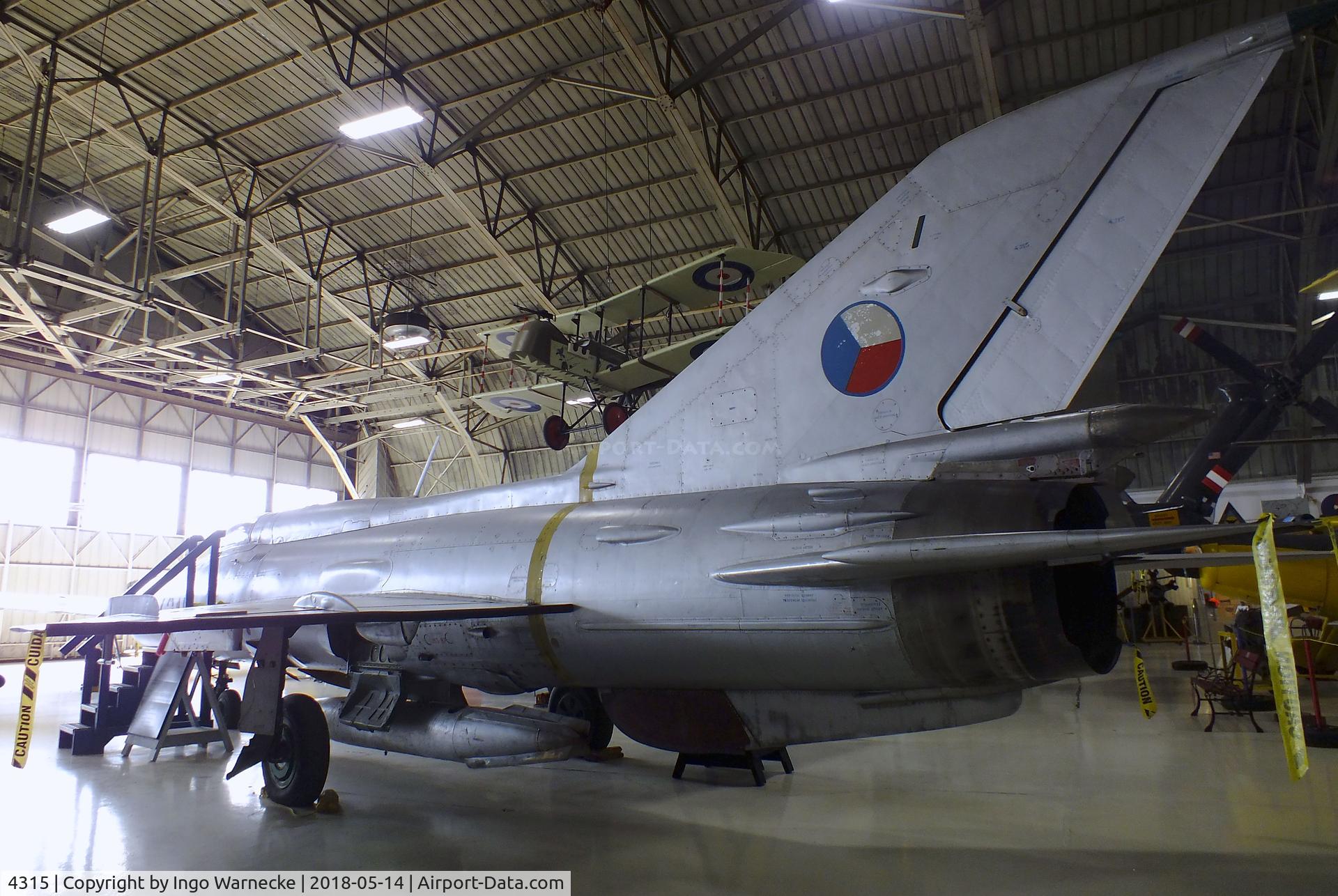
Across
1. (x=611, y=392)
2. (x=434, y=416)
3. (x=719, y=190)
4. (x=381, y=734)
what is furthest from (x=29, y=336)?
(x=381, y=734)

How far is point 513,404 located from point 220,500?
13914 millimetres

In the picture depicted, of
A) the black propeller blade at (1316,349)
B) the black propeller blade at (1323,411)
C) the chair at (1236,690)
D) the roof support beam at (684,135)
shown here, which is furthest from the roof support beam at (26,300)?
the black propeller blade at (1323,411)

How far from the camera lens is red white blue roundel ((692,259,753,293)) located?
1224 centimetres

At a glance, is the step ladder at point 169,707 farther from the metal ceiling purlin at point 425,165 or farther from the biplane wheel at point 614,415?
the metal ceiling purlin at point 425,165

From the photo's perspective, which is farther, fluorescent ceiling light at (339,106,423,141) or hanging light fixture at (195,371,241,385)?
hanging light fixture at (195,371,241,385)

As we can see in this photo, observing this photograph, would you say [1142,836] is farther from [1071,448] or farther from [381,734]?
[381,734]

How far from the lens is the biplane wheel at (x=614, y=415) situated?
13.5 metres

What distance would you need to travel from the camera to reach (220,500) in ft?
82.4

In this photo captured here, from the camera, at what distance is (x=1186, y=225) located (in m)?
16.0

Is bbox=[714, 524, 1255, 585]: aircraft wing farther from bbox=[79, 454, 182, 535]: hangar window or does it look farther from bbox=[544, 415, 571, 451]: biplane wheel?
bbox=[79, 454, 182, 535]: hangar window

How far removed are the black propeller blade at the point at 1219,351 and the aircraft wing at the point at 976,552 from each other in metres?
9.73

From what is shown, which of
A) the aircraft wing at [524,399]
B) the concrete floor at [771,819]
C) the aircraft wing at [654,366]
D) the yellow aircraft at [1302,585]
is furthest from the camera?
the aircraft wing at [524,399]

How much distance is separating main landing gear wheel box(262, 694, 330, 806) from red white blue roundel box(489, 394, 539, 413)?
37.9ft

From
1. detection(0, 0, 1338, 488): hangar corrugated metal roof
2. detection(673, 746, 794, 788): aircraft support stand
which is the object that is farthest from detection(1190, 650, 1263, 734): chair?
detection(0, 0, 1338, 488): hangar corrugated metal roof
